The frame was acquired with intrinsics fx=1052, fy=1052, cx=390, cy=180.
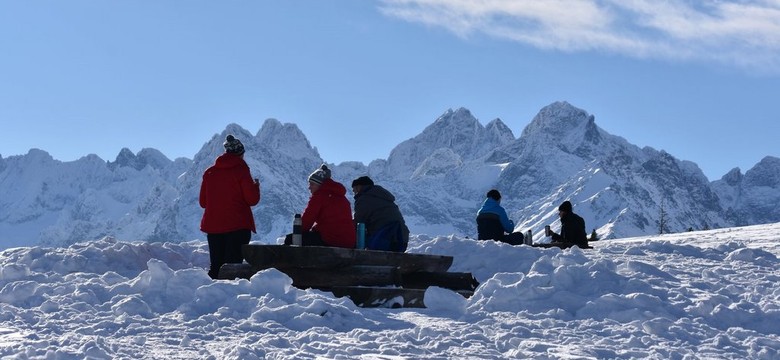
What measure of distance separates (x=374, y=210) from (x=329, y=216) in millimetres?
1208

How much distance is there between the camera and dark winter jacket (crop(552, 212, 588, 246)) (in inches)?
853

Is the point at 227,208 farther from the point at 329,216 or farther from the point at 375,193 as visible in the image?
the point at 375,193

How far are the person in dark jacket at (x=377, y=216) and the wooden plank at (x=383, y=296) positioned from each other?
3.12 metres

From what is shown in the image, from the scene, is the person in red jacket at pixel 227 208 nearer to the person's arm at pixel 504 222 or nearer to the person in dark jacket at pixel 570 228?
the person's arm at pixel 504 222

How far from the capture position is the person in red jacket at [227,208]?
14188mm

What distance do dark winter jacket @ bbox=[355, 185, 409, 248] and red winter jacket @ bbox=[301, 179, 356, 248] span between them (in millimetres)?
924

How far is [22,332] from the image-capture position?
9.34 metres

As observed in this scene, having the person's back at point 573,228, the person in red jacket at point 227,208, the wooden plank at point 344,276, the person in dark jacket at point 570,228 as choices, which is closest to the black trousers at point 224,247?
the person in red jacket at point 227,208

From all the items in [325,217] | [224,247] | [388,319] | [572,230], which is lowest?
[388,319]

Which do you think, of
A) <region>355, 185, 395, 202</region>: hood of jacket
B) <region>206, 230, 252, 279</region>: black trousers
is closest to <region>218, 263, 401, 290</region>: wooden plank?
<region>206, 230, 252, 279</region>: black trousers

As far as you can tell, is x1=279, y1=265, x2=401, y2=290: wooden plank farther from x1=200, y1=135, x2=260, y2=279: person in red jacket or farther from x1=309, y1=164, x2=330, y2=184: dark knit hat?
x1=200, y1=135, x2=260, y2=279: person in red jacket

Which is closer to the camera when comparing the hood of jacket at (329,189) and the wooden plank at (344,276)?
the wooden plank at (344,276)

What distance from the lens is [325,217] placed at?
45.1 feet

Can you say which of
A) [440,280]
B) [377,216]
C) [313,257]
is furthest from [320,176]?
[440,280]
